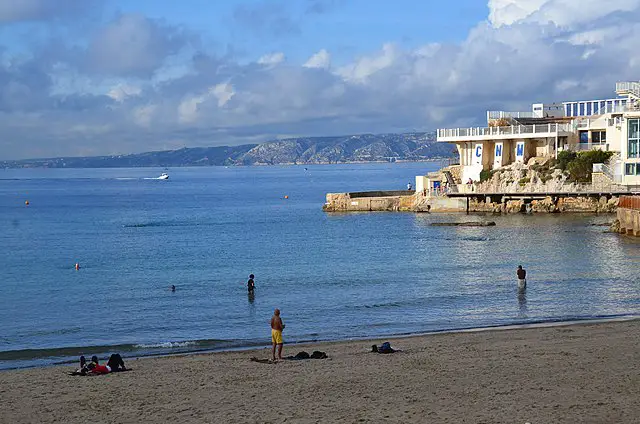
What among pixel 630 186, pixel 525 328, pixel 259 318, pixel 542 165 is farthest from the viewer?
pixel 542 165

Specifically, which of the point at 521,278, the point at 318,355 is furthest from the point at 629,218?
the point at 318,355

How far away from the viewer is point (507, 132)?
84.1m

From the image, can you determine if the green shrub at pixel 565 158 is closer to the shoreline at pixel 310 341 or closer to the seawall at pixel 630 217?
the seawall at pixel 630 217

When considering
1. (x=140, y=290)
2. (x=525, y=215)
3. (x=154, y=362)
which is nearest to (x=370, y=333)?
(x=154, y=362)

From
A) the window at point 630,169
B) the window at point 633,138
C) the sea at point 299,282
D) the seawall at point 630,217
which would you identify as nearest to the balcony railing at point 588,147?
the window at point 630,169

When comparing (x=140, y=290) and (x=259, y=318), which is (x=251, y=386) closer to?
(x=259, y=318)

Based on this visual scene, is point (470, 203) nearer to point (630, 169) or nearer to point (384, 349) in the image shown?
point (630, 169)

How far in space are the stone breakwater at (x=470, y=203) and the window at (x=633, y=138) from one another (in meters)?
4.17

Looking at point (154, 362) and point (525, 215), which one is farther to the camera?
point (525, 215)

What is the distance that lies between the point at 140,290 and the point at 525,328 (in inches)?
756

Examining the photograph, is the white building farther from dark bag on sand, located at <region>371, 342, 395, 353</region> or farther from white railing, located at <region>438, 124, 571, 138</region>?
dark bag on sand, located at <region>371, 342, 395, 353</region>

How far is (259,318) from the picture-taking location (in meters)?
32.4

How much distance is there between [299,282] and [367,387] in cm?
2268

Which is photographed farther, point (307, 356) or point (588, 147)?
point (588, 147)
